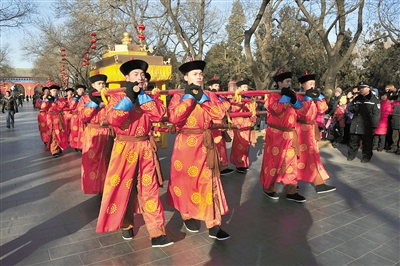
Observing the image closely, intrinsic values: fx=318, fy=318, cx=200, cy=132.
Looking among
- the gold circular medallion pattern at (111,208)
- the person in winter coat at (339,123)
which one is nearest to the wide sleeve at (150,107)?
the gold circular medallion pattern at (111,208)

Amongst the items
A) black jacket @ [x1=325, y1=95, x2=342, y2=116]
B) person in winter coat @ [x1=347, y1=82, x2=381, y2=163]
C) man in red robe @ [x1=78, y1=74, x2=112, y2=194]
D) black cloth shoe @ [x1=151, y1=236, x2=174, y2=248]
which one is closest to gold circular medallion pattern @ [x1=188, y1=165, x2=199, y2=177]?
black cloth shoe @ [x1=151, y1=236, x2=174, y2=248]

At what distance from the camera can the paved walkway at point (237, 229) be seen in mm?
3125

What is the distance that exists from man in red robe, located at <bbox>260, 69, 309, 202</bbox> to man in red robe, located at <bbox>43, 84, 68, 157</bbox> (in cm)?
Answer: 594

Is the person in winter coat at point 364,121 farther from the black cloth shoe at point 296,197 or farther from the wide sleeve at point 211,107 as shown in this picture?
the wide sleeve at point 211,107

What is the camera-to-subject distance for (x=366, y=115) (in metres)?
7.39

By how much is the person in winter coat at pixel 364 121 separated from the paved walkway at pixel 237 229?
3.96 ft

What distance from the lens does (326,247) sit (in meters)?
3.32

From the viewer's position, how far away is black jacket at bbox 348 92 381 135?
737 centimetres

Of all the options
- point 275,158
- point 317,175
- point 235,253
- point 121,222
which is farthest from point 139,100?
point 317,175

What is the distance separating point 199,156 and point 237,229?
1046 mm

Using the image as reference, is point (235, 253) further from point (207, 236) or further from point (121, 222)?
point (121, 222)

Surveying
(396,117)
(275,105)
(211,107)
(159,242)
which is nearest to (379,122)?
(396,117)

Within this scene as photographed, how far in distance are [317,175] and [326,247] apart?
1953mm

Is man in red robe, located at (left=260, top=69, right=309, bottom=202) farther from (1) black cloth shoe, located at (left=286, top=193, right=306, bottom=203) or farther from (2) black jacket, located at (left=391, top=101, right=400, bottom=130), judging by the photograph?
(2) black jacket, located at (left=391, top=101, right=400, bottom=130)
